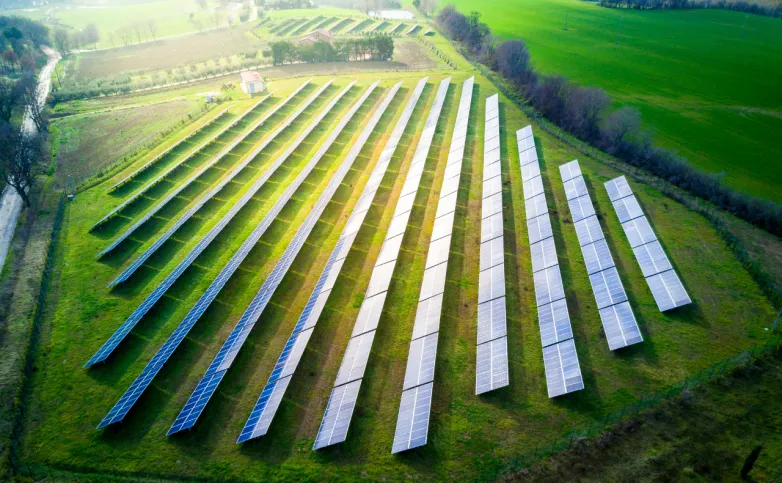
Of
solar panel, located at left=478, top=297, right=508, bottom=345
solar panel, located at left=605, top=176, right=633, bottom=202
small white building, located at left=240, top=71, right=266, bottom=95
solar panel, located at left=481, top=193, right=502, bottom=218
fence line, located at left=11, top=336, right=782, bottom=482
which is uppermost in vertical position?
small white building, located at left=240, top=71, right=266, bottom=95

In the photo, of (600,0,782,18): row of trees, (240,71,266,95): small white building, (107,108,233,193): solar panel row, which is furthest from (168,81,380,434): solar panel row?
(600,0,782,18): row of trees

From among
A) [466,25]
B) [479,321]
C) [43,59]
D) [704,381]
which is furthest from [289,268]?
[43,59]

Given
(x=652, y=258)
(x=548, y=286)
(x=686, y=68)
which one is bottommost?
(x=548, y=286)

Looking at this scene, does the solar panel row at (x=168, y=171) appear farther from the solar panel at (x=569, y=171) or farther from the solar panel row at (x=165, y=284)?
the solar panel at (x=569, y=171)

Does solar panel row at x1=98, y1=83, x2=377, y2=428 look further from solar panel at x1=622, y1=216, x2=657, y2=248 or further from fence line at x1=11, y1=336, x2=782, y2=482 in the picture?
solar panel at x1=622, y1=216, x2=657, y2=248

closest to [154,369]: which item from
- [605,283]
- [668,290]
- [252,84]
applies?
[605,283]

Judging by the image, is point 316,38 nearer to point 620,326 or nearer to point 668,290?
point 668,290

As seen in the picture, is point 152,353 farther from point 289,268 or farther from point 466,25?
point 466,25
